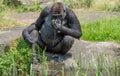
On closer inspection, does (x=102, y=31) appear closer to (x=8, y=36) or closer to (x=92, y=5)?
(x=8, y=36)

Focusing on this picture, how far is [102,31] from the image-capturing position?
11273 millimetres

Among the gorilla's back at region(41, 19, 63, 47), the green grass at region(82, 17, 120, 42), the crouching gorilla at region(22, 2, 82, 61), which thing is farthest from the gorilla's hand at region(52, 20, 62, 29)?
the green grass at region(82, 17, 120, 42)

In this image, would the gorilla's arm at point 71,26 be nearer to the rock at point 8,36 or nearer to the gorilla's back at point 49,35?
Result: the gorilla's back at point 49,35

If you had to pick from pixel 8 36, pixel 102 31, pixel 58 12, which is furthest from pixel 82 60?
pixel 102 31

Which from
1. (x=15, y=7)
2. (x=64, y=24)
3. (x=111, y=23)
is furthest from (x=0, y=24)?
(x=15, y=7)

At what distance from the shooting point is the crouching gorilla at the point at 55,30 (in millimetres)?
8625

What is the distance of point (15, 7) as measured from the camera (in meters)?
16.7

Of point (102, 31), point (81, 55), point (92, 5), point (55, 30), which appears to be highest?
point (55, 30)

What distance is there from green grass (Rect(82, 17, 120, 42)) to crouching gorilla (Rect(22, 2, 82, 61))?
6.21ft

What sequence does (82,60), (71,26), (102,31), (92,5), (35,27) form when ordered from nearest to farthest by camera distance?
(82,60) < (71,26) < (35,27) < (102,31) < (92,5)

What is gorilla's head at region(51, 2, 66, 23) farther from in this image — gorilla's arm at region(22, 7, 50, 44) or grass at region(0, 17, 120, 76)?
grass at region(0, 17, 120, 76)

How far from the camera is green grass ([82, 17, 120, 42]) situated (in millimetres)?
10984

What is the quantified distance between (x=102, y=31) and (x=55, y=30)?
2.46 meters

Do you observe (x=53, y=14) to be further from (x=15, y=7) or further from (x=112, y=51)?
(x=15, y=7)
